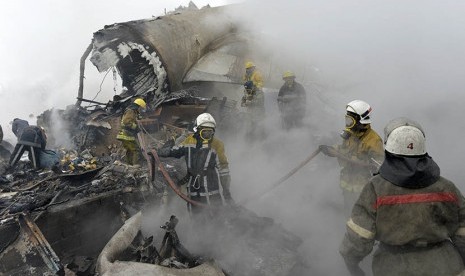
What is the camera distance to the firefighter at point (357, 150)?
3.98 meters

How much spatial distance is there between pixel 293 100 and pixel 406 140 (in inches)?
251

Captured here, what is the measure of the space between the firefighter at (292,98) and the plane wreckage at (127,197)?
162 cm

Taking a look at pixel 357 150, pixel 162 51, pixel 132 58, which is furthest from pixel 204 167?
pixel 132 58

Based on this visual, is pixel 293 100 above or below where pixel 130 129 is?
below

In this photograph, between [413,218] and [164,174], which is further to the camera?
[164,174]

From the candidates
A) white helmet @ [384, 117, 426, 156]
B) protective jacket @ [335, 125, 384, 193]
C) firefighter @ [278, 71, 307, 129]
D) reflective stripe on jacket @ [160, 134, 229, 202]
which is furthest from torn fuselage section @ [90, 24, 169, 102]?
white helmet @ [384, 117, 426, 156]

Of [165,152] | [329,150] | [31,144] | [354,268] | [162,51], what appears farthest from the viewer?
[162,51]

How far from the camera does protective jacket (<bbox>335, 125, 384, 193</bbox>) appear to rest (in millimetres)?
4059

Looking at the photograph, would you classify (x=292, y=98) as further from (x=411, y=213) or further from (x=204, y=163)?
(x=411, y=213)

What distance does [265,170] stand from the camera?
7770mm

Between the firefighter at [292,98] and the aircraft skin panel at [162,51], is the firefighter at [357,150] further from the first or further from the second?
Answer: the aircraft skin panel at [162,51]

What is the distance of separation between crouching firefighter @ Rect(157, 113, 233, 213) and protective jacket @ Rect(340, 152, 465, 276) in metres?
2.51

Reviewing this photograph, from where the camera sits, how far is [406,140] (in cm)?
213

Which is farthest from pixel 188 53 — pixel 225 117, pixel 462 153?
pixel 462 153
